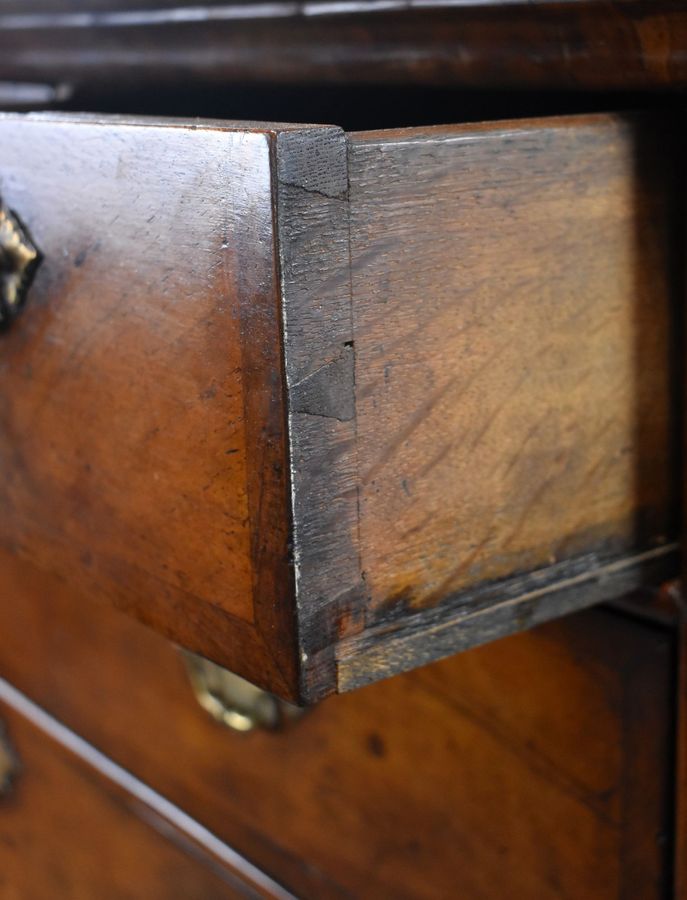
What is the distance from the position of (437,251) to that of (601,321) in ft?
0.35

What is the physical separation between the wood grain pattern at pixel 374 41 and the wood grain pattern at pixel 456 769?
280 mm

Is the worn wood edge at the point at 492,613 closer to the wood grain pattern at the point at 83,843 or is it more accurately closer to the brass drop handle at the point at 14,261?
the brass drop handle at the point at 14,261

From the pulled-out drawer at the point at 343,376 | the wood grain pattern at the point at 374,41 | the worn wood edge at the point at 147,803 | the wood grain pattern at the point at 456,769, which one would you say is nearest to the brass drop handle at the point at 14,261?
the pulled-out drawer at the point at 343,376

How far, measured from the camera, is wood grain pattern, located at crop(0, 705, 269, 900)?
39.5 inches

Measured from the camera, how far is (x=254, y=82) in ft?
2.06

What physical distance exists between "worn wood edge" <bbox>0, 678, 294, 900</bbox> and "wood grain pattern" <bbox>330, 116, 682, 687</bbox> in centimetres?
50

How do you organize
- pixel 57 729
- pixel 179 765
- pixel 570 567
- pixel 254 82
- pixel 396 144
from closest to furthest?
pixel 396 144
pixel 570 567
pixel 254 82
pixel 179 765
pixel 57 729

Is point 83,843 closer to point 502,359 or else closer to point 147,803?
point 147,803

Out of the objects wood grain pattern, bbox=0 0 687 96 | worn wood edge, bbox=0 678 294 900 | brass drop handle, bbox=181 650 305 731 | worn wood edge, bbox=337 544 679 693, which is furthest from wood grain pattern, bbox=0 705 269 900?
wood grain pattern, bbox=0 0 687 96

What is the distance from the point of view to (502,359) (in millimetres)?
467

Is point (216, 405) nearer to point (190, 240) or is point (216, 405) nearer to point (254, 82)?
point (190, 240)

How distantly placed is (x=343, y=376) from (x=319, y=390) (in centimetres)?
1

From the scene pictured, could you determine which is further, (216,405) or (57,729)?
(57,729)

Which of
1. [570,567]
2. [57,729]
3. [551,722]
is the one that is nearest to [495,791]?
[551,722]
